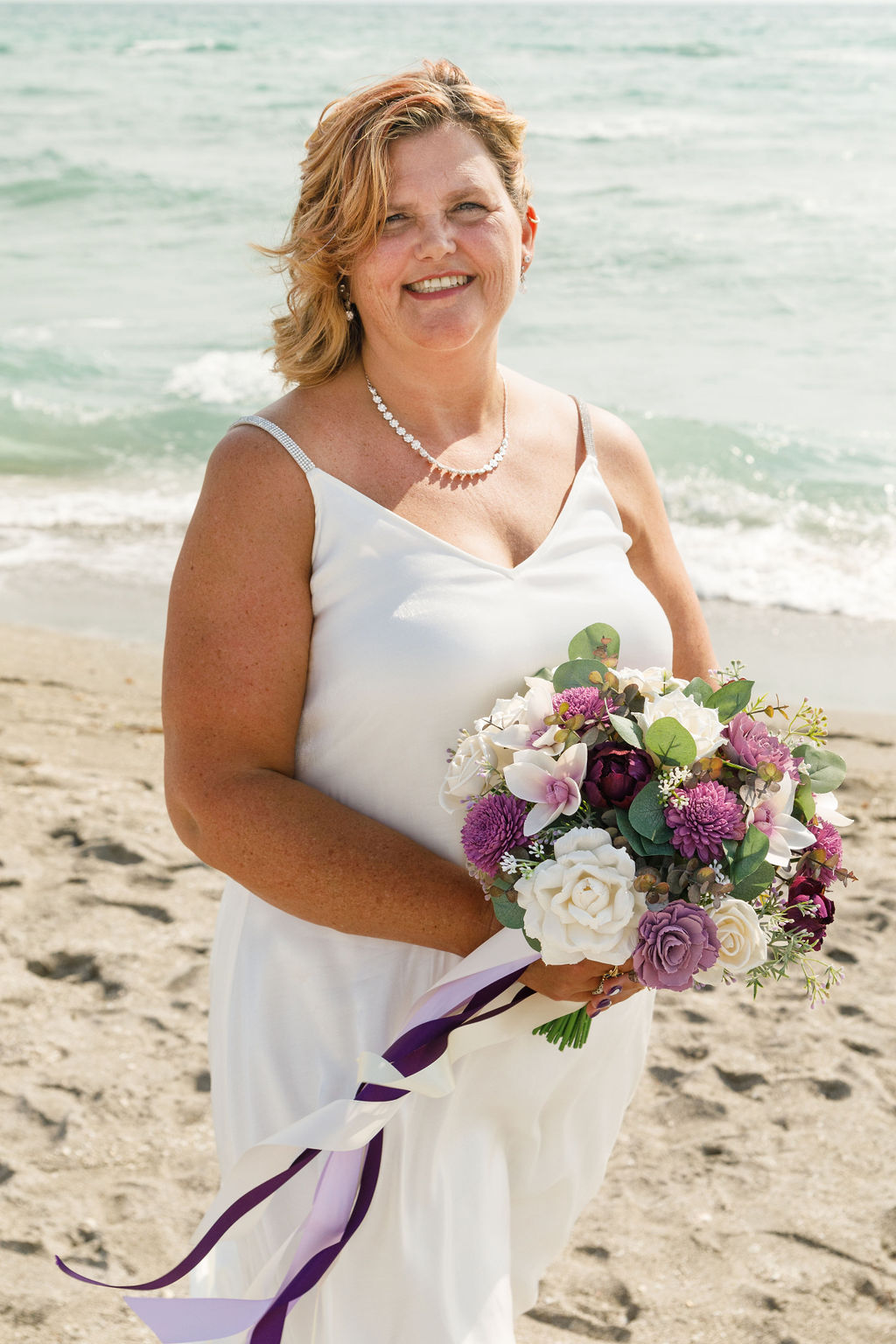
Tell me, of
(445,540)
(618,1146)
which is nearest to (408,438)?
(445,540)

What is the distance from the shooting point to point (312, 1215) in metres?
2.19

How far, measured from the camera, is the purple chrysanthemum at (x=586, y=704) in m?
2.05

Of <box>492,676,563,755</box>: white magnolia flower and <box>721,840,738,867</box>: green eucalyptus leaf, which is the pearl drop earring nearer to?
<box>492,676,563,755</box>: white magnolia flower

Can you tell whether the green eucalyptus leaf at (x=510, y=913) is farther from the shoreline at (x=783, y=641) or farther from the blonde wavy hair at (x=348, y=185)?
the shoreline at (x=783, y=641)

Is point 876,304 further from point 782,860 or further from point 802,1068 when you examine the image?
point 782,860

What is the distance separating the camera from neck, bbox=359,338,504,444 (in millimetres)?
2475

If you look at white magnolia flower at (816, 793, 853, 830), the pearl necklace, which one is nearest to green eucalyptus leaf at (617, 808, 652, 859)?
white magnolia flower at (816, 793, 853, 830)

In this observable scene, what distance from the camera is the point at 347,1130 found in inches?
85.5

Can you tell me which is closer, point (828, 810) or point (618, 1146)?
point (828, 810)

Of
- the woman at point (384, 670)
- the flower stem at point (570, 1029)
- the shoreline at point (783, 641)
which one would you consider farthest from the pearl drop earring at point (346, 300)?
the shoreline at point (783, 641)

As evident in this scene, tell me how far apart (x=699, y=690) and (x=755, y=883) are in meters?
0.35

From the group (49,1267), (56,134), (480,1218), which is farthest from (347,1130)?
(56,134)

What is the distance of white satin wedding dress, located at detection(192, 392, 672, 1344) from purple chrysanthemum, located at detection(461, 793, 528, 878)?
297 mm

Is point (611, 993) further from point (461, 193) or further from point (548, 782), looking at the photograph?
point (461, 193)
